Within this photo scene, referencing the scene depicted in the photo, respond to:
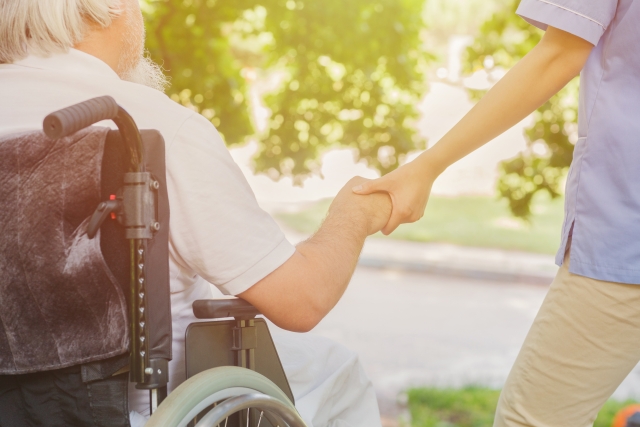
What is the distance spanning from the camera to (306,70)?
12.9ft

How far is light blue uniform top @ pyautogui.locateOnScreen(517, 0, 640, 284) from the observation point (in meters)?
1.38

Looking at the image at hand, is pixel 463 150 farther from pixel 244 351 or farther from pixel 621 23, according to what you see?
pixel 244 351

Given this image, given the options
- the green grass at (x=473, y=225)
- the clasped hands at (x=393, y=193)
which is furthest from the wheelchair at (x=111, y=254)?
the green grass at (x=473, y=225)

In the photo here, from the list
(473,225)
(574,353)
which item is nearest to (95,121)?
(574,353)

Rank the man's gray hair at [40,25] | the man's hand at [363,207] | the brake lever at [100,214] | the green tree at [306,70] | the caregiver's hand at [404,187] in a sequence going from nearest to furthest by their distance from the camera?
1. the brake lever at [100,214]
2. the man's gray hair at [40,25]
3. the man's hand at [363,207]
4. the caregiver's hand at [404,187]
5. the green tree at [306,70]

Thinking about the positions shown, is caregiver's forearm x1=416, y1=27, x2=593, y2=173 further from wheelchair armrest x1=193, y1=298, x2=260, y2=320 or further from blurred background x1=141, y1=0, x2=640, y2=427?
blurred background x1=141, y1=0, x2=640, y2=427

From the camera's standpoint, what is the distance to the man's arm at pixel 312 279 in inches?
56.2

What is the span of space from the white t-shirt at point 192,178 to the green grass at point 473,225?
9.03 m

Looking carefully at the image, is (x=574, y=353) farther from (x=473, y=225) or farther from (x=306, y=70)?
(x=473, y=225)

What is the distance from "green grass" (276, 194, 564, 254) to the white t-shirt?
903cm

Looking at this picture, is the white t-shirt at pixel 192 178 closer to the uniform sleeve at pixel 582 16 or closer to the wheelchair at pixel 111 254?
the wheelchair at pixel 111 254

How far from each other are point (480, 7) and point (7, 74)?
11.2ft

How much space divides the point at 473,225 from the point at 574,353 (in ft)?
37.1

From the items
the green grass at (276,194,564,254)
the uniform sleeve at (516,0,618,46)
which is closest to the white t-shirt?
the uniform sleeve at (516,0,618,46)
